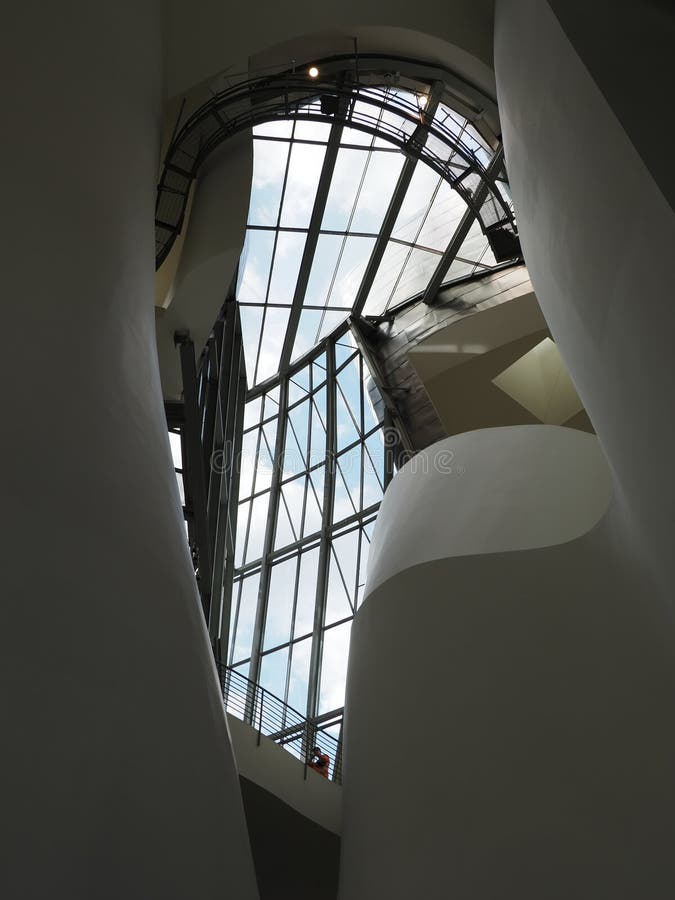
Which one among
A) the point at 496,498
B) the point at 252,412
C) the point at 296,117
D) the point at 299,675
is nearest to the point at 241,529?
the point at 252,412

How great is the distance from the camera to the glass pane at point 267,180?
82.1ft

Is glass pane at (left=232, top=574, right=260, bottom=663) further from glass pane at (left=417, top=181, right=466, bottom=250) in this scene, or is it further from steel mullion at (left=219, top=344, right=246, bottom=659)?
glass pane at (left=417, top=181, right=466, bottom=250)

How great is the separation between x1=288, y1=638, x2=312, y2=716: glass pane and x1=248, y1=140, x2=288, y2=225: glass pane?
13.6 m

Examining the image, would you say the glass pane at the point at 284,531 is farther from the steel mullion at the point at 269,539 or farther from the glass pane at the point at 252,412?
the glass pane at the point at 252,412

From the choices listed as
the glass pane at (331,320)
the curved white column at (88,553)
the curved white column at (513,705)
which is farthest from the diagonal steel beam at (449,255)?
the curved white column at (88,553)

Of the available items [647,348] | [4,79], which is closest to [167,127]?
[4,79]

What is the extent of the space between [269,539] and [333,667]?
235 inches

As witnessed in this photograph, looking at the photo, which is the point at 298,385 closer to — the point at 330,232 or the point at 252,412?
the point at 252,412

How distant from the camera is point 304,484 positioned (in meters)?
31.4

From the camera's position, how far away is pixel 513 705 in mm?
10578

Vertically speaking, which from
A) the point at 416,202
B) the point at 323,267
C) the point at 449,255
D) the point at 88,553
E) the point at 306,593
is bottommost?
the point at 88,553

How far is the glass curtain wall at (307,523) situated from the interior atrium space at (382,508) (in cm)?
766

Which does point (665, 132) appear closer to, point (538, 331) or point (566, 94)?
point (566, 94)

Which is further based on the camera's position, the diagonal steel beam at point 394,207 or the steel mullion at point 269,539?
the steel mullion at point 269,539
